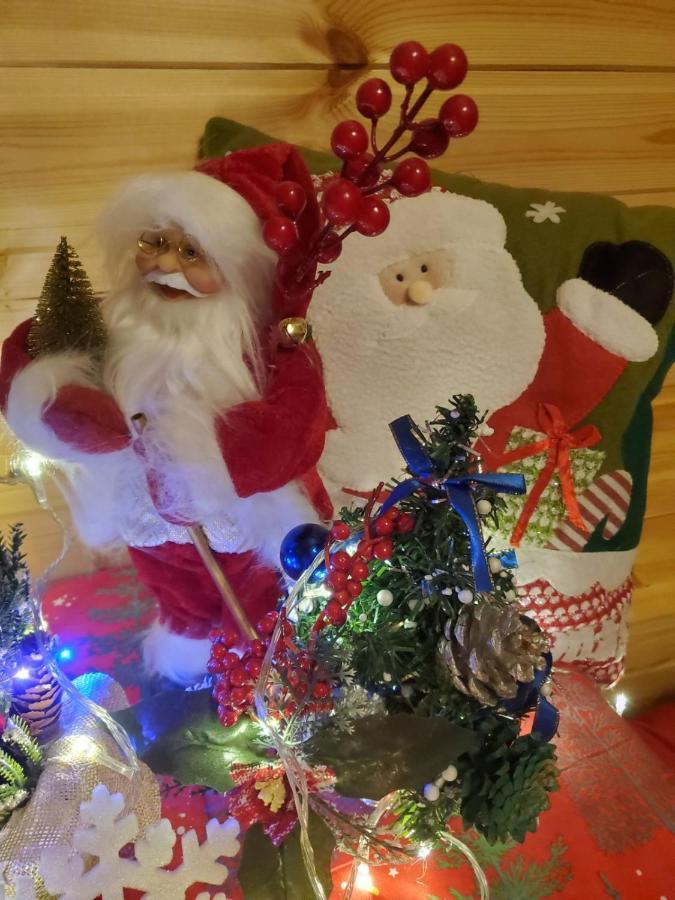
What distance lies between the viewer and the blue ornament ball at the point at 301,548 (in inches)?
23.1

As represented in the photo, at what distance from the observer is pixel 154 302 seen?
1.99ft

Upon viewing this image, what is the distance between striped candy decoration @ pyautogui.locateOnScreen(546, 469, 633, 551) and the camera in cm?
77

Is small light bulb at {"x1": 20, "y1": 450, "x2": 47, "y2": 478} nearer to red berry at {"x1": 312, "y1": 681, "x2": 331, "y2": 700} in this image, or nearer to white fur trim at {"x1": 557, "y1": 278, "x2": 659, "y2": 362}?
red berry at {"x1": 312, "y1": 681, "x2": 331, "y2": 700}

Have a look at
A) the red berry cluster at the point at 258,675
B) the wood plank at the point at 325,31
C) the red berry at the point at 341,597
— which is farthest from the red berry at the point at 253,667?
the wood plank at the point at 325,31

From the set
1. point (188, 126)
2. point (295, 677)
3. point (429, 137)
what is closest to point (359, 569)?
point (295, 677)

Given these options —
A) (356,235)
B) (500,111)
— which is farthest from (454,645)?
(500,111)

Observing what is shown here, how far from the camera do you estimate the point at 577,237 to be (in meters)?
0.71

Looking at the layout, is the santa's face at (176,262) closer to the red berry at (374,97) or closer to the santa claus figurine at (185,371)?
the santa claus figurine at (185,371)

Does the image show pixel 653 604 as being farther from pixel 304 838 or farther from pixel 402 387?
pixel 304 838

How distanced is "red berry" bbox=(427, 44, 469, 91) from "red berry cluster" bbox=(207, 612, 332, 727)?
40cm

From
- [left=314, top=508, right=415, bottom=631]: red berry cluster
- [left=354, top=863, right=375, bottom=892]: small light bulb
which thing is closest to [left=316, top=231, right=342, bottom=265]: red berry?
[left=314, top=508, right=415, bottom=631]: red berry cluster

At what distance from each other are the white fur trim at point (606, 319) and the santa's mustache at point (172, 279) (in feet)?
1.26

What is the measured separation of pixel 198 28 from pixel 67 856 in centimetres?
81

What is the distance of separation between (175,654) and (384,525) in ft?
1.26
